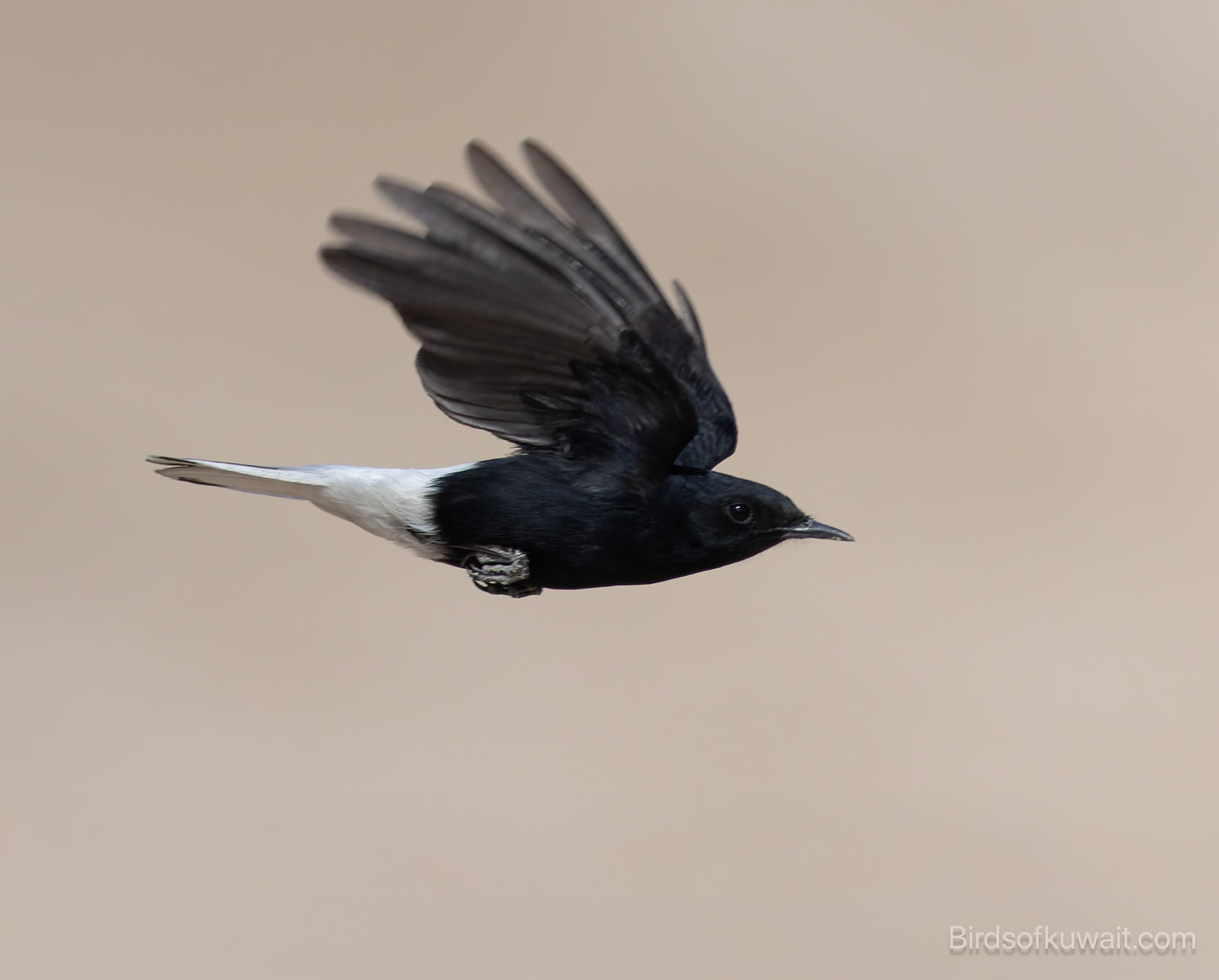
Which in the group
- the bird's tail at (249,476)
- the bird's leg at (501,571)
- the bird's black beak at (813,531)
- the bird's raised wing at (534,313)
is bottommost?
the bird's leg at (501,571)

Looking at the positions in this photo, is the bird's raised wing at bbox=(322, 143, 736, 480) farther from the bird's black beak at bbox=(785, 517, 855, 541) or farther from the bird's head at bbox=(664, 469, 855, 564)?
the bird's black beak at bbox=(785, 517, 855, 541)

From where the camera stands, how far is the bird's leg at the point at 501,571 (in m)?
1.41

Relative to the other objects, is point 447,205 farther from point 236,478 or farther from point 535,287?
point 236,478

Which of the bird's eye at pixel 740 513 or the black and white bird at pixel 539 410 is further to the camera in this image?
the bird's eye at pixel 740 513

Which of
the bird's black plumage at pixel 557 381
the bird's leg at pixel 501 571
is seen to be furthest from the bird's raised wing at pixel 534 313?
the bird's leg at pixel 501 571

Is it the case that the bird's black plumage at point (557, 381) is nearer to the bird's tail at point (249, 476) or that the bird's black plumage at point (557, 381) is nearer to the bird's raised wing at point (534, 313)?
the bird's raised wing at point (534, 313)

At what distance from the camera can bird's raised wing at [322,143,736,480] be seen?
50.0 inches

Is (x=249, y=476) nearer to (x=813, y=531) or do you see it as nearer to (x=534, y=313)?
(x=534, y=313)

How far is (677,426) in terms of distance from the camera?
4.47 feet

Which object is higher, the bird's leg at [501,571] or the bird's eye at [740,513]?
the bird's eye at [740,513]

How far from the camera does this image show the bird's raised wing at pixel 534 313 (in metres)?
1.27

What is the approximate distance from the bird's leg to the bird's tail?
0.21m

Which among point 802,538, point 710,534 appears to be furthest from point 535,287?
point 802,538

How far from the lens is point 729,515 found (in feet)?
4.64
